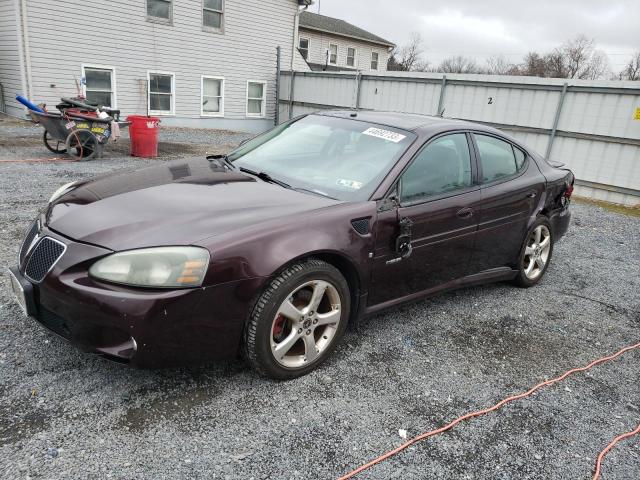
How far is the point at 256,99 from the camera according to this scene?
1825cm

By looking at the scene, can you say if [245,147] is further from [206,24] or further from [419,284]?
[206,24]

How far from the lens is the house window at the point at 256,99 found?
1806 cm

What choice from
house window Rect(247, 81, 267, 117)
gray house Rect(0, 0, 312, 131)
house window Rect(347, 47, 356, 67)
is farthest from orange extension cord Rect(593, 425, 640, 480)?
house window Rect(347, 47, 356, 67)

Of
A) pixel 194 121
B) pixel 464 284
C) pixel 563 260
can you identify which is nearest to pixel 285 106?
pixel 194 121

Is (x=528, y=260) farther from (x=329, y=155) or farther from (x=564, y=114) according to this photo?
(x=564, y=114)

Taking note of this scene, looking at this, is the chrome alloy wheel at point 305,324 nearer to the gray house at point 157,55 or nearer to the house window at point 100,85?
the gray house at point 157,55

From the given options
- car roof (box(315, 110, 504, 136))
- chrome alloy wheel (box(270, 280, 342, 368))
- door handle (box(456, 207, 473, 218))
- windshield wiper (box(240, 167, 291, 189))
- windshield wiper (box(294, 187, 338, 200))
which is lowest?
chrome alloy wheel (box(270, 280, 342, 368))

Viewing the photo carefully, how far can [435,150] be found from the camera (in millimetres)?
3520

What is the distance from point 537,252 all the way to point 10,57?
14.3 metres

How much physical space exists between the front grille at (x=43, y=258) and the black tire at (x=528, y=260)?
11.9 feet

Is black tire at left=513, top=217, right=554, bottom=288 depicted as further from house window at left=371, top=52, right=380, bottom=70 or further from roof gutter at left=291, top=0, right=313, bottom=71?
house window at left=371, top=52, right=380, bottom=70

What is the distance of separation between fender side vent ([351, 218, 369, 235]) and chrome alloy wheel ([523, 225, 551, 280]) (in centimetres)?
214

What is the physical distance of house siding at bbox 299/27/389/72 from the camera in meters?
27.6

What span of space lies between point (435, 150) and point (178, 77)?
14190 mm
